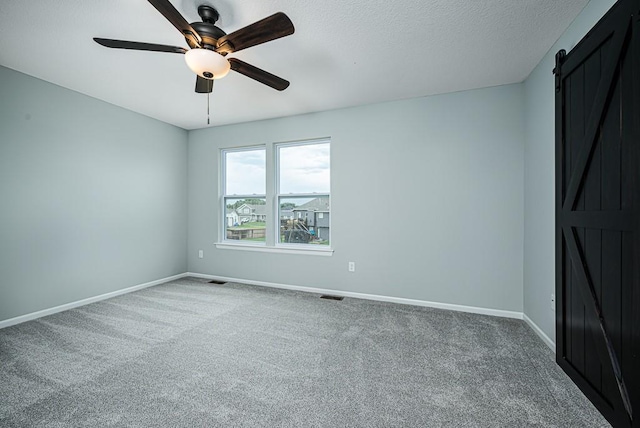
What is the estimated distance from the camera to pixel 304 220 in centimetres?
414

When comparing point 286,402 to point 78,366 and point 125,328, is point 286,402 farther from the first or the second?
point 125,328

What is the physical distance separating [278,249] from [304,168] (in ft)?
4.23

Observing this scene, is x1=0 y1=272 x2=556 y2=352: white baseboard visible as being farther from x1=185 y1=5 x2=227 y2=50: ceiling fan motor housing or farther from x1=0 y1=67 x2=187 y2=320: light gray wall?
x1=185 y1=5 x2=227 y2=50: ceiling fan motor housing

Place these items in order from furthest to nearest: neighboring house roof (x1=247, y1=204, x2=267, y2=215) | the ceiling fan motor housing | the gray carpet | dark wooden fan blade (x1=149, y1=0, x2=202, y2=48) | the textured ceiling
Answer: neighboring house roof (x1=247, y1=204, x2=267, y2=215)
the textured ceiling
the ceiling fan motor housing
the gray carpet
dark wooden fan blade (x1=149, y1=0, x2=202, y2=48)

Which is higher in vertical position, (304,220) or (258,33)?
(258,33)

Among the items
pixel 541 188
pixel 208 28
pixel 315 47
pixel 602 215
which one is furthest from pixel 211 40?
pixel 541 188

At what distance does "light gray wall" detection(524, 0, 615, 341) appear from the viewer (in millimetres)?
2303

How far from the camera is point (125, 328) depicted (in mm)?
2727

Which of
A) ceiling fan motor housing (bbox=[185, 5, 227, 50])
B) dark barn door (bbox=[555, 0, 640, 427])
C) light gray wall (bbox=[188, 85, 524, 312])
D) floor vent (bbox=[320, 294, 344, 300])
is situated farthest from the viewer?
floor vent (bbox=[320, 294, 344, 300])

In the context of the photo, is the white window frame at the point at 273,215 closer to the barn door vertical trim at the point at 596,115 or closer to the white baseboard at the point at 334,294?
the white baseboard at the point at 334,294

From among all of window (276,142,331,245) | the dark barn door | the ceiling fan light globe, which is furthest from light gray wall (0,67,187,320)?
the dark barn door

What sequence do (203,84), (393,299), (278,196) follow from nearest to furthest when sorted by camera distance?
1. (203,84)
2. (393,299)
3. (278,196)

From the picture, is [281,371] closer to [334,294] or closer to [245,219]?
[334,294]

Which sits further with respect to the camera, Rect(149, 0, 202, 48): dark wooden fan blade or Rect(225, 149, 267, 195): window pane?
Rect(225, 149, 267, 195): window pane
